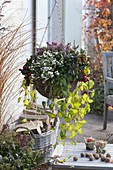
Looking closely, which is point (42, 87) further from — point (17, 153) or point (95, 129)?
point (95, 129)

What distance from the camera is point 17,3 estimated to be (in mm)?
2961

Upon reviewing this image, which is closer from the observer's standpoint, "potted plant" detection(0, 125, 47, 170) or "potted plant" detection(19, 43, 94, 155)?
"potted plant" detection(0, 125, 47, 170)

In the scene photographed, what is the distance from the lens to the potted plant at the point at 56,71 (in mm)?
2156

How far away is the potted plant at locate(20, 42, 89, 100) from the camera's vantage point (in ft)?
7.07

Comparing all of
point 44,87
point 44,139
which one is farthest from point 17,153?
point 44,87

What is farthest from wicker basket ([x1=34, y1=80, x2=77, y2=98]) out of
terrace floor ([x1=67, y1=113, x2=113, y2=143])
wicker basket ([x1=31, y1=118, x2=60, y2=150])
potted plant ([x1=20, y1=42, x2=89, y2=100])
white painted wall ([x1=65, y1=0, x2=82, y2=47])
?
white painted wall ([x1=65, y1=0, x2=82, y2=47])

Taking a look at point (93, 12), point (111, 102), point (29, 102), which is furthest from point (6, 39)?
point (93, 12)

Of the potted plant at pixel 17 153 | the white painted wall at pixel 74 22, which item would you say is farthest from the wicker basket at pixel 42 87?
the white painted wall at pixel 74 22

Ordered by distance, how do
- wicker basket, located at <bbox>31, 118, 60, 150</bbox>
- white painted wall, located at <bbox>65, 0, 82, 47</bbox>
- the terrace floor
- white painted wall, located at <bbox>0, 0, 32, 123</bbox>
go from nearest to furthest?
1. wicker basket, located at <bbox>31, 118, 60, 150</bbox>
2. white painted wall, located at <bbox>0, 0, 32, 123</bbox>
3. the terrace floor
4. white painted wall, located at <bbox>65, 0, 82, 47</bbox>

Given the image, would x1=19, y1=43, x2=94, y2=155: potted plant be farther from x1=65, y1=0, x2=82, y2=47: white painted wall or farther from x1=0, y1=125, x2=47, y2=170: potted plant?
x1=65, y1=0, x2=82, y2=47: white painted wall

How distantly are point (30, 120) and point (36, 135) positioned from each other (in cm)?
32

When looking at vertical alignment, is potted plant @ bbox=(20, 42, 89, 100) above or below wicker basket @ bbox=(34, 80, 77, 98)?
above

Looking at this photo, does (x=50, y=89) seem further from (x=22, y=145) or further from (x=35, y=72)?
(x=22, y=145)

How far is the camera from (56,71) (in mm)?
2152
